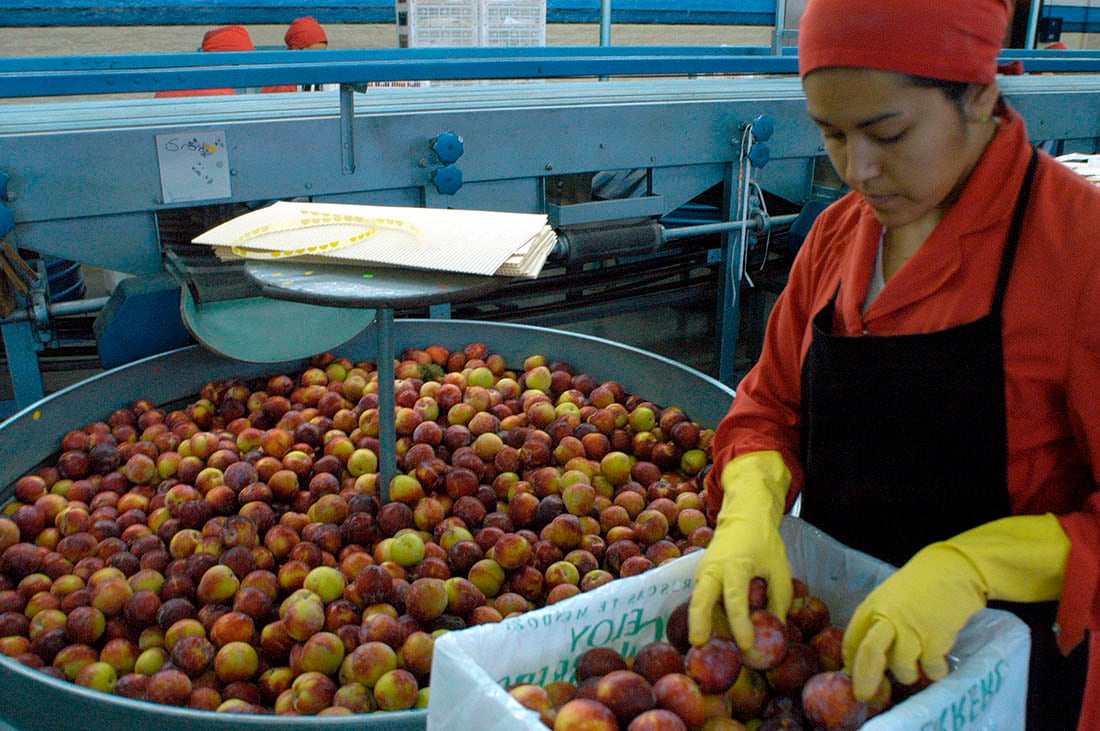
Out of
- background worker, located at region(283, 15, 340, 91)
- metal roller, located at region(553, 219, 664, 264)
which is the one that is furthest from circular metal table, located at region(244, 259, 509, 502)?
background worker, located at region(283, 15, 340, 91)

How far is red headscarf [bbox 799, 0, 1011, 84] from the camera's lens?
36.7 inches

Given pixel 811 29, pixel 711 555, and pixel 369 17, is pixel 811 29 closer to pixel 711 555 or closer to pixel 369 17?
pixel 711 555

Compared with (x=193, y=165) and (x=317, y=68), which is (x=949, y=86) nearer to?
(x=317, y=68)

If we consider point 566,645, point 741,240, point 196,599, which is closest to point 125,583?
point 196,599

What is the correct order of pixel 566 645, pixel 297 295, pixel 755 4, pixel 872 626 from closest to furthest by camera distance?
1. pixel 872 626
2. pixel 566 645
3. pixel 297 295
4. pixel 755 4

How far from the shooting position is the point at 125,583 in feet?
5.29

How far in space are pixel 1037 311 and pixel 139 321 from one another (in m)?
2.09

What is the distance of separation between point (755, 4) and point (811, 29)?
7814 mm

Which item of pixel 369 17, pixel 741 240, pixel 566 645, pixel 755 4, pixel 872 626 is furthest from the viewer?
pixel 755 4

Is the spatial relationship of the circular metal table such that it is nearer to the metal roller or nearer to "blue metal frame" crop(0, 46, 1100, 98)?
"blue metal frame" crop(0, 46, 1100, 98)

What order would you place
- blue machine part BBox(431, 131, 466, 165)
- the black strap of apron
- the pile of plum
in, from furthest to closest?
blue machine part BBox(431, 131, 466, 165) < the pile of plum < the black strap of apron

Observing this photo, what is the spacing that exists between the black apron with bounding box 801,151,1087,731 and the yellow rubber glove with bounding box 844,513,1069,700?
12 cm

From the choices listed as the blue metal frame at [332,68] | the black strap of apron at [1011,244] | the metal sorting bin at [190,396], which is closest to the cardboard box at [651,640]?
the metal sorting bin at [190,396]

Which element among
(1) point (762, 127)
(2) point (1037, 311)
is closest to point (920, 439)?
(2) point (1037, 311)
